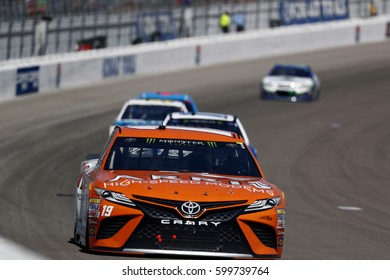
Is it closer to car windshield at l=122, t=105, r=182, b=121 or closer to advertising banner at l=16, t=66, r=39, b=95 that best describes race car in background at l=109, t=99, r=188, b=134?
car windshield at l=122, t=105, r=182, b=121

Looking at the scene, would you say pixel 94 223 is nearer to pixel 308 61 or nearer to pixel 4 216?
pixel 4 216

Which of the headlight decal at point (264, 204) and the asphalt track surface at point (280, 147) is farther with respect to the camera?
the asphalt track surface at point (280, 147)

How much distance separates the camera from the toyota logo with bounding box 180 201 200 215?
32.8ft

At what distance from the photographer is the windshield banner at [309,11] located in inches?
2035

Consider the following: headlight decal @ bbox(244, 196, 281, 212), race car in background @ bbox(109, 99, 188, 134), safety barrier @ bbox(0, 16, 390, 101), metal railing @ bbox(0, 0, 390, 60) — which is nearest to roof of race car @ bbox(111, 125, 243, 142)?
headlight decal @ bbox(244, 196, 281, 212)

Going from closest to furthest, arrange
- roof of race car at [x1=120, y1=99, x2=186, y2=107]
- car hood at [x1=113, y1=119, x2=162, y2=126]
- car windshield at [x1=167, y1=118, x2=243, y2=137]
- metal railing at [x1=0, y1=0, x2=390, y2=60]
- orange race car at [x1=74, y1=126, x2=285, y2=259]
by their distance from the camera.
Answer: orange race car at [x1=74, y1=126, x2=285, y2=259], car windshield at [x1=167, y1=118, x2=243, y2=137], car hood at [x1=113, y1=119, x2=162, y2=126], roof of race car at [x1=120, y1=99, x2=186, y2=107], metal railing at [x1=0, y1=0, x2=390, y2=60]

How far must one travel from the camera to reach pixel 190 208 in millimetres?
10008

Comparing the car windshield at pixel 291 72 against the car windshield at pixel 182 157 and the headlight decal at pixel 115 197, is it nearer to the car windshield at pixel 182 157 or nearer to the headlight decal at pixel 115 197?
the car windshield at pixel 182 157

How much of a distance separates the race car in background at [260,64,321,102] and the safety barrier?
646 cm

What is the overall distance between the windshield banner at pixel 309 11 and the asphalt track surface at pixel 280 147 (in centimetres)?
263

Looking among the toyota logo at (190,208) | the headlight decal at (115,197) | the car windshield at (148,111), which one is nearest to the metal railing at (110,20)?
the car windshield at (148,111)

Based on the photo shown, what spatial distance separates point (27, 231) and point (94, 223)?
7.97 feet
